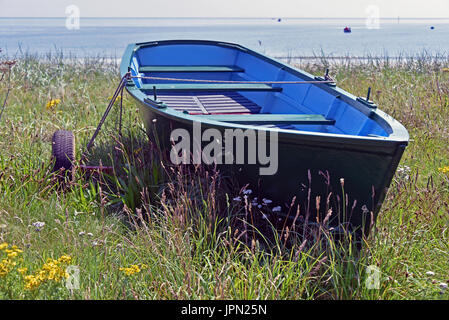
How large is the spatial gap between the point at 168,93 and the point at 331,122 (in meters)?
2.80

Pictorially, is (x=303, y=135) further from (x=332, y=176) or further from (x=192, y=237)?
(x=192, y=237)

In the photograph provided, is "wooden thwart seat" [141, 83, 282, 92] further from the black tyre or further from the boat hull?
the boat hull

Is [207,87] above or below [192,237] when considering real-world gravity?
above

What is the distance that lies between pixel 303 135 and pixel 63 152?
7.57ft

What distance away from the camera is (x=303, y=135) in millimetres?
3348

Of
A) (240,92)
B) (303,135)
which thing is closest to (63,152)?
(303,135)

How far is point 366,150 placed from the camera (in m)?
3.26

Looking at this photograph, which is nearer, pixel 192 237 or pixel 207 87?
pixel 192 237

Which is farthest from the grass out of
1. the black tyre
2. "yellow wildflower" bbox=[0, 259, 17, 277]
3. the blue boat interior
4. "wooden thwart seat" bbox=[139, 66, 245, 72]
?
"wooden thwart seat" bbox=[139, 66, 245, 72]

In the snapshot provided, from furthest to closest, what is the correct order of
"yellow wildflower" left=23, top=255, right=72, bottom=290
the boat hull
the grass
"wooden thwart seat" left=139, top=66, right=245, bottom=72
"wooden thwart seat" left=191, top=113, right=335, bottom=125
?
"wooden thwart seat" left=139, top=66, right=245, bottom=72 < "wooden thwart seat" left=191, top=113, right=335, bottom=125 < the boat hull < the grass < "yellow wildflower" left=23, top=255, right=72, bottom=290

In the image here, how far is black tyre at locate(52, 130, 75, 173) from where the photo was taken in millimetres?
4656

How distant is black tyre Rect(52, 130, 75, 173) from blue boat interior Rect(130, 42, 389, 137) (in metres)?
0.91
